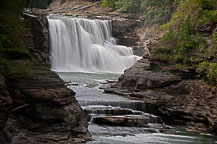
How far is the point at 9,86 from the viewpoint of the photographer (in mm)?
10312

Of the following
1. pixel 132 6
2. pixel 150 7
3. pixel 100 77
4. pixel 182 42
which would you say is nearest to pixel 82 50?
pixel 100 77

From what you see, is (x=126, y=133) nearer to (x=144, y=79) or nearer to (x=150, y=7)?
(x=144, y=79)

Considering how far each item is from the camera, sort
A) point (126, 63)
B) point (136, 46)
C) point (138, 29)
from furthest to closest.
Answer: point (138, 29)
point (136, 46)
point (126, 63)

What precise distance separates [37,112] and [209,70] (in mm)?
10644

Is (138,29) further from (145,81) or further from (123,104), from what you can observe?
(123,104)

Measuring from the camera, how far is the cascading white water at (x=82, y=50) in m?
35.1

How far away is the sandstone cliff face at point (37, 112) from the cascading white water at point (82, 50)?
2256cm

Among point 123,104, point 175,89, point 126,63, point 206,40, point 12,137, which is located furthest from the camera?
point 126,63

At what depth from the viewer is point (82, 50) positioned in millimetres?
37281

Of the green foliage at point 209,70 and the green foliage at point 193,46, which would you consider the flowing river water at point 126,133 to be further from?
the green foliage at point 193,46

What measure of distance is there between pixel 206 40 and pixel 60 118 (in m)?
12.7

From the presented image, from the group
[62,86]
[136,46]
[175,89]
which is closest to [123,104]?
[175,89]

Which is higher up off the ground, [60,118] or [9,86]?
[9,86]

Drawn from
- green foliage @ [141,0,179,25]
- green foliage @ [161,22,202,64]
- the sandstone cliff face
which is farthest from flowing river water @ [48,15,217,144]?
green foliage @ [141,0,179,25]
